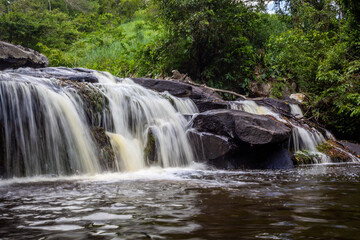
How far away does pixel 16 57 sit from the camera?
10.3 meters

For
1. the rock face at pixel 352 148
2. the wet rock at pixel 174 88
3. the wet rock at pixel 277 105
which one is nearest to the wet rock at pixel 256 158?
the rock face at pixel 352 148

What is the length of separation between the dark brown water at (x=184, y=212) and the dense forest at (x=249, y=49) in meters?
7.63

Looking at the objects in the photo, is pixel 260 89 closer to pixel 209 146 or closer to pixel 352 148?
pixel 352 148

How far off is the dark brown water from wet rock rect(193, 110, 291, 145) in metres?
3.03

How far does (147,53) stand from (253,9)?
577 centimetres

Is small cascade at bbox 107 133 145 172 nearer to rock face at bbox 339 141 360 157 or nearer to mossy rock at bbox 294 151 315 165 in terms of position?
mossy rock at bbox 294 151 315 165

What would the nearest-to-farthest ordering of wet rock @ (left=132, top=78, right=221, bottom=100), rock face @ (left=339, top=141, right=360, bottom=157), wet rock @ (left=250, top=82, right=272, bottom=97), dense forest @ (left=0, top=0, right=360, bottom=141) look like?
rock face @ (left=339, top=141, right=360, bottom=157) → wet rock @ (left=132, top=78, right=221, bottom=100) → dense forest @ (left=0, top=0, right=360, bottom=141) → wet rock @ (left=250, top=82, right=272, bottom=97)

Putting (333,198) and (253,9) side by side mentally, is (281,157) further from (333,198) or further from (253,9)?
(253,9)

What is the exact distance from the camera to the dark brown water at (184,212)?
179 centimetres

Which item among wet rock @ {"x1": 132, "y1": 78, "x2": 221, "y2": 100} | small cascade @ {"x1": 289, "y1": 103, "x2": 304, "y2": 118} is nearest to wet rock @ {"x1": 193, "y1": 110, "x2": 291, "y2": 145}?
wet rock @ {"x1": 132, "y1": 78, "x2": 221, "y2": 100}

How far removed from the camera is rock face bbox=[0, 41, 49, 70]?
10.1 meters

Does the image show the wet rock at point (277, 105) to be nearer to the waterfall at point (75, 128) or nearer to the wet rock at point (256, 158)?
the wet rock at point (256, 158)

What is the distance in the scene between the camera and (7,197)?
3.18 m

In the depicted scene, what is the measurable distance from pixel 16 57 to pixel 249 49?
978cm
